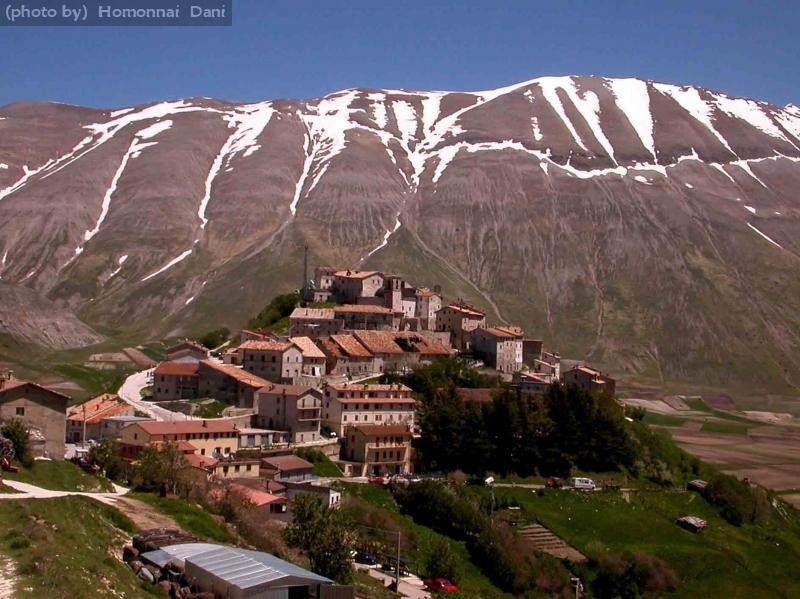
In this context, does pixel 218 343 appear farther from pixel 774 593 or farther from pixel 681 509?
pixel 774 593

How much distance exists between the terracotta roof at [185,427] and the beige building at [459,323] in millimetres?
30912

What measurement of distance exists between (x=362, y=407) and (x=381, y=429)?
3.03 metres

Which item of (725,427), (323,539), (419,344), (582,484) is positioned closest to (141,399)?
(419,344)

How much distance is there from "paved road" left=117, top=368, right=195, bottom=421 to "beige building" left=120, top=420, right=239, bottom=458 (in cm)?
512

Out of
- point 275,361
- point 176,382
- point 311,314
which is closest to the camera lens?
point 176,382

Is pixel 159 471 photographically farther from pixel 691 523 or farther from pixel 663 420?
pixel 663 420

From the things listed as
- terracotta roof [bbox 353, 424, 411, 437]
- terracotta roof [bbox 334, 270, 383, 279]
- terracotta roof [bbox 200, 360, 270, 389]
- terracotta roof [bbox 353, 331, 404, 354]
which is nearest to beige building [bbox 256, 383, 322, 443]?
terracotta roof [bbox 200, 360, 270, 389]

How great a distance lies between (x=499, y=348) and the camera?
8269cm

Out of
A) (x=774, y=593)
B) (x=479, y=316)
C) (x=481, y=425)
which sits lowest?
(x=774, y=593)

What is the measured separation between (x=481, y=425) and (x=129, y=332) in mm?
97999

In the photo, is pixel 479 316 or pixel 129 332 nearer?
pixel 479 316

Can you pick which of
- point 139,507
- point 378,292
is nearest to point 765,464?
point 378,292

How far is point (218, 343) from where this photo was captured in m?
91.9

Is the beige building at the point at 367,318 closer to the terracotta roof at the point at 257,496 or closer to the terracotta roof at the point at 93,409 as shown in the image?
the terracotta roof at the point at 93,409
